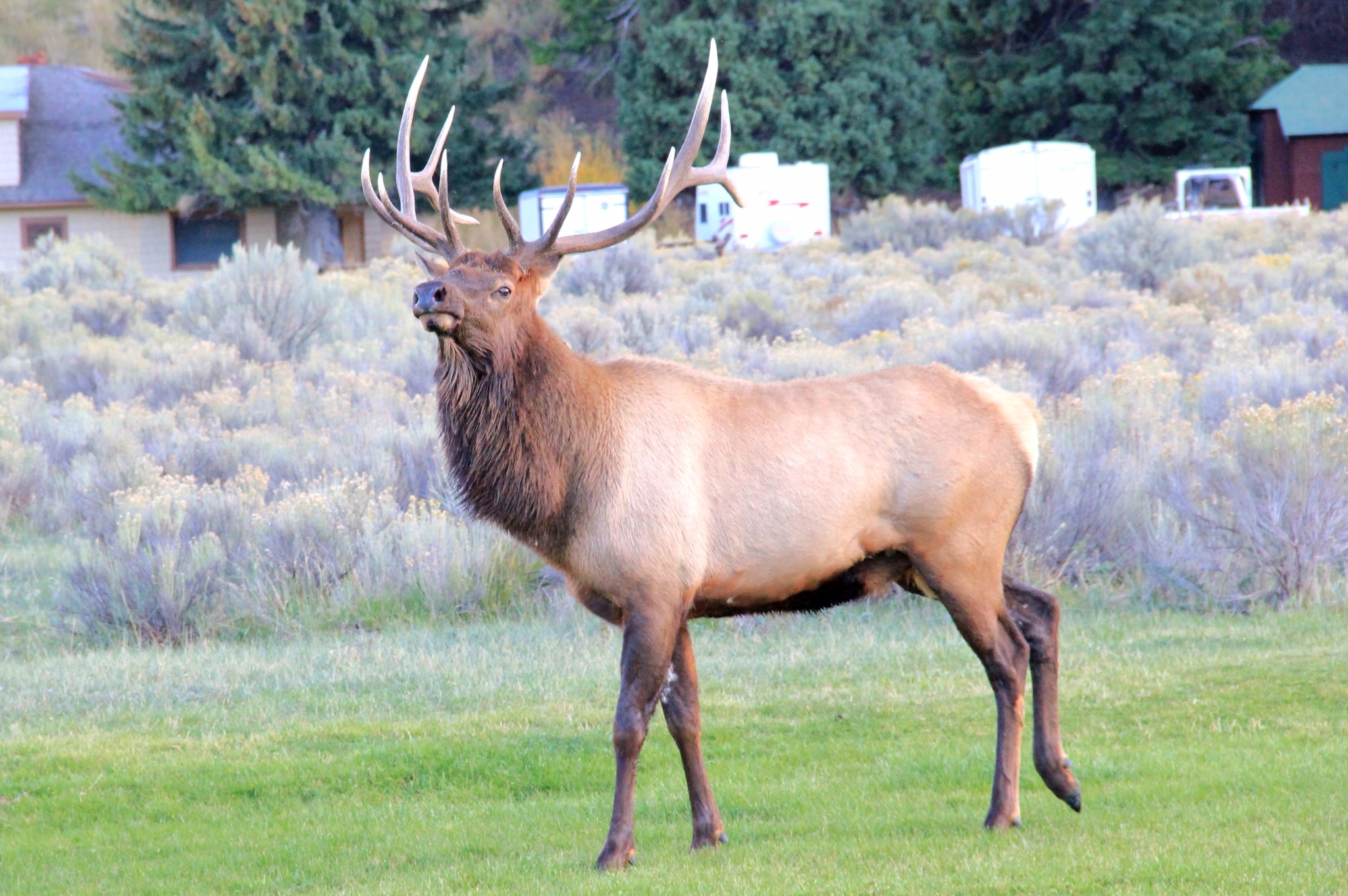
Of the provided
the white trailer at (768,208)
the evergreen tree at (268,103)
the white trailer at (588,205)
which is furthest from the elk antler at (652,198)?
the evergreen tree at (268,103)

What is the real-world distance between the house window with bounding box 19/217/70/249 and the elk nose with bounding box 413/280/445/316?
3937 centimetres

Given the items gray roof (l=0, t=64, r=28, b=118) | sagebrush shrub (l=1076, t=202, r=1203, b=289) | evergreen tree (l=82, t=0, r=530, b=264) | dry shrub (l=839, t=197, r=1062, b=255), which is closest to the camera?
sagebrush shrub (l=1076, t=202, r=1203, b=289)

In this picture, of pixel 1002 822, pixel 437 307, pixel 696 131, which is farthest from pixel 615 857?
pixel 696 131

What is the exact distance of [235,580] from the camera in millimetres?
10992

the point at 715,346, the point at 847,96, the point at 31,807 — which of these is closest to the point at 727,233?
the point at 847,96

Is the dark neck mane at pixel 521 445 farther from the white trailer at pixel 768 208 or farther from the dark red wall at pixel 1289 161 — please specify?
the dark red wall at pixel 1289 161

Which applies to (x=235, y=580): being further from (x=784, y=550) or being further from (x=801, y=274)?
(x=801, y=274)

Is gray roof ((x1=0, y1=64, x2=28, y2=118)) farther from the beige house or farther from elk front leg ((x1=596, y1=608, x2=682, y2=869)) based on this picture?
elk front leg ((x1=596, y1=608, x2=682, y2=869))

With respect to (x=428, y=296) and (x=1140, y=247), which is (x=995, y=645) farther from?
(x=1140, y=247)

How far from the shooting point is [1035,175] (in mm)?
37719

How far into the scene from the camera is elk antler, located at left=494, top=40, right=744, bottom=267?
19.4 feet

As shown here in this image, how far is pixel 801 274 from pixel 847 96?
18.6 meters

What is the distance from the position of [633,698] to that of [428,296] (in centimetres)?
155

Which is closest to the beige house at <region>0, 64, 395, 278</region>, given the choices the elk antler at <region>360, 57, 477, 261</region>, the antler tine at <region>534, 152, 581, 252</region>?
the elk antler at <region>360, 57, 477, 261</region>
